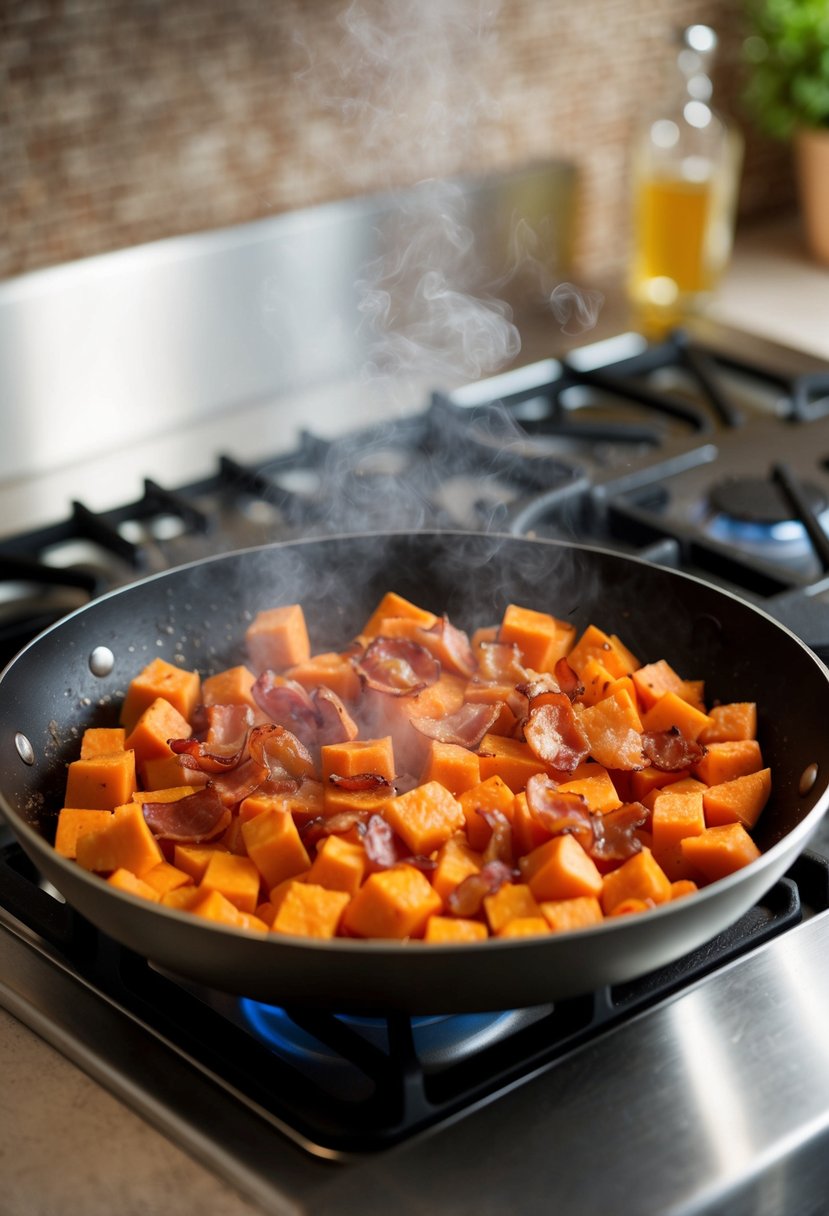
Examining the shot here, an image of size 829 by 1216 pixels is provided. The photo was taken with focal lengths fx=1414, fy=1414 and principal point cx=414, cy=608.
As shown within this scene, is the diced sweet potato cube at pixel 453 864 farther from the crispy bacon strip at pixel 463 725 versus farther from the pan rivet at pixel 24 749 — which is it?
the pan rivet at pixel 24 749

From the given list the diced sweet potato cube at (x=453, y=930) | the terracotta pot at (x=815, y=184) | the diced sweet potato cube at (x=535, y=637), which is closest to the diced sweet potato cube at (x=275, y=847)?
the diced sweet potato cube at (x=453, y=930)

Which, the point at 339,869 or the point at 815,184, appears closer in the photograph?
the point at 339,869

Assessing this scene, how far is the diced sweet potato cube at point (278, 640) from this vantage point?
3.85ft

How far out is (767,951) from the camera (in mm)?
963

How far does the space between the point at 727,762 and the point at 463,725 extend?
197 mm

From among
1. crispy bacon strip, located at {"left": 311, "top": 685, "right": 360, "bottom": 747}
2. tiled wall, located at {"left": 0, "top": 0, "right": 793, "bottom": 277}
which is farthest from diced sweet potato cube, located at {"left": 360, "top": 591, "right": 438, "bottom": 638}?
tiled wall, located at {"left": 0, "top": 0, "right": 793, "bottom": 277}

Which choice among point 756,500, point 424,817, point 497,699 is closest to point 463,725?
point 497,699

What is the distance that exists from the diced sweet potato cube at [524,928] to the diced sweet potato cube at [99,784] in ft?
1.01

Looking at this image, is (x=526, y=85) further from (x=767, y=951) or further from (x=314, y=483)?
(x=767, y=951)

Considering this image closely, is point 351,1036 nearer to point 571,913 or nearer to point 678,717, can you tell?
point 571,913

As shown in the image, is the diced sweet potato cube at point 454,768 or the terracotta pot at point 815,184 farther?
the terracotta pot at point 815,184

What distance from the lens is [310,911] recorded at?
2.78ft

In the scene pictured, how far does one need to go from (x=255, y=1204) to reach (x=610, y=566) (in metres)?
0.63

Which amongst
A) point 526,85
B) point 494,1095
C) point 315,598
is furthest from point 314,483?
point 494,1095
